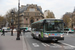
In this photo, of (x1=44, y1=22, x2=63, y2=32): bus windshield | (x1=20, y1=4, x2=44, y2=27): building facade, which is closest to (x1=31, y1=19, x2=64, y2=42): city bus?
(x1=44, y1=22, x2=63, y2=32): bus windshield

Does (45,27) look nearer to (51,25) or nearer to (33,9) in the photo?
(51,25)

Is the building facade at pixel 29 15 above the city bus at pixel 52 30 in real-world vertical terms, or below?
above

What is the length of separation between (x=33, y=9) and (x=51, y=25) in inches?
2978

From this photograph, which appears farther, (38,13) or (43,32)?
(38,13)

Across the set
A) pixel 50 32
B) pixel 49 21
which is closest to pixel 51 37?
pixel 50 32

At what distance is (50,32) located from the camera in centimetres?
1661

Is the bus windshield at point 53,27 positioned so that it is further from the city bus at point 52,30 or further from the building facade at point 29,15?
the building facade at point 29,15

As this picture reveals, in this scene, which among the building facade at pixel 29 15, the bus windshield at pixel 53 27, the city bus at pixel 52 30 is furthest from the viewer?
the building facade at pixel 29 15

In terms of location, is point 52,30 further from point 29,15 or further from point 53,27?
point 29,15

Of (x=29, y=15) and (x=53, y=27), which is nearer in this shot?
(x=53, y=27)

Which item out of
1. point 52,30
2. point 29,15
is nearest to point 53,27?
point 52,30

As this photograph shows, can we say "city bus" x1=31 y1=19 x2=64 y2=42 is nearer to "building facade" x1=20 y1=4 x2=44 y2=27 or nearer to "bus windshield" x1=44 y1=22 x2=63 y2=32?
"bus windshield" x1=44 y1=22 x2=63 y2=32

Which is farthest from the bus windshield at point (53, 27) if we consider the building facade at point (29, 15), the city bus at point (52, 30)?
the building facade at point (29, 15)

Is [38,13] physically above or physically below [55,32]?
above
